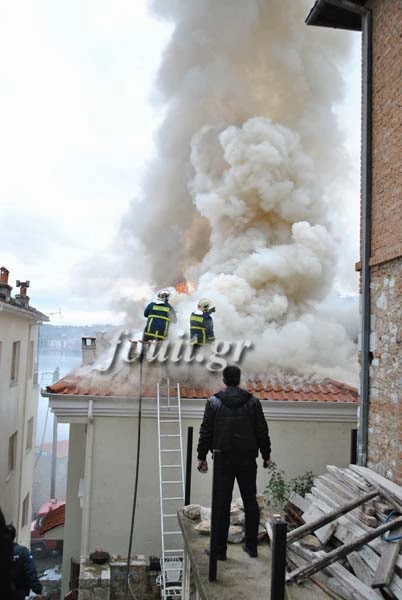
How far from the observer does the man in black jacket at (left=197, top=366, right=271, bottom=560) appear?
173 inches

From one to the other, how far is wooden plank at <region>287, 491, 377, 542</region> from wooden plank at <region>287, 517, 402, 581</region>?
372 mm

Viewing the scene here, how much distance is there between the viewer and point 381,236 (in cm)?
569

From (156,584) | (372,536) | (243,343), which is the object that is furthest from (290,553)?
(243,343)

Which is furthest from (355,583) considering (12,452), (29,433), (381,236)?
(29,433)

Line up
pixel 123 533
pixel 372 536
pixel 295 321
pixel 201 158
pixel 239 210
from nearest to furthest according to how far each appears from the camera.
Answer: pixel 372 536
pixel 123 533
pixel 295 321
pixel 239 210
pixel 201 158

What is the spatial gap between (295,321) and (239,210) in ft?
11.6

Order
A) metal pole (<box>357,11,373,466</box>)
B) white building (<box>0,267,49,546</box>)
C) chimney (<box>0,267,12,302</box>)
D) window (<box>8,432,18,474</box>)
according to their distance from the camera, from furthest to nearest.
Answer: window (<box>8,432,18,474</box>), white building (<box>0,267,49,546</box>), chimney (<box>0,267,12,302</box>), metal pole (<box>357,11,373,466</box>)

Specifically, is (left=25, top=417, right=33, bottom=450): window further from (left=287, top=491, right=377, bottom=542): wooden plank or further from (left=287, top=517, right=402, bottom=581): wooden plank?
(left=287, top=517, right=402, bottom=581): wooden plank

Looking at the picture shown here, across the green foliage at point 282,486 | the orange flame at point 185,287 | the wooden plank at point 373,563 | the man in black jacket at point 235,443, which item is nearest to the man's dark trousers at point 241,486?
the man in black jacket at point 235,443

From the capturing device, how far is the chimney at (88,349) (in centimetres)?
1014

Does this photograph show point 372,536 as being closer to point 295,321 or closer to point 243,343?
point 243,343

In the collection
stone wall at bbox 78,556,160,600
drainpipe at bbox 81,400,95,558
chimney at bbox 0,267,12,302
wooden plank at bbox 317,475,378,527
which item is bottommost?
stone wall at bbox 78,556,160,600

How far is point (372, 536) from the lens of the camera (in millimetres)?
4070

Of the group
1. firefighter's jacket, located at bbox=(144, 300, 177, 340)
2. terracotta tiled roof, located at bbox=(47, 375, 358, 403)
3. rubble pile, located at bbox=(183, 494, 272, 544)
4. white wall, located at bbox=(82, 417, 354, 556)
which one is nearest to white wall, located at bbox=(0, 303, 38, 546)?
firefighter's jacket, located at bbox=(144, 300, 177, 340)
